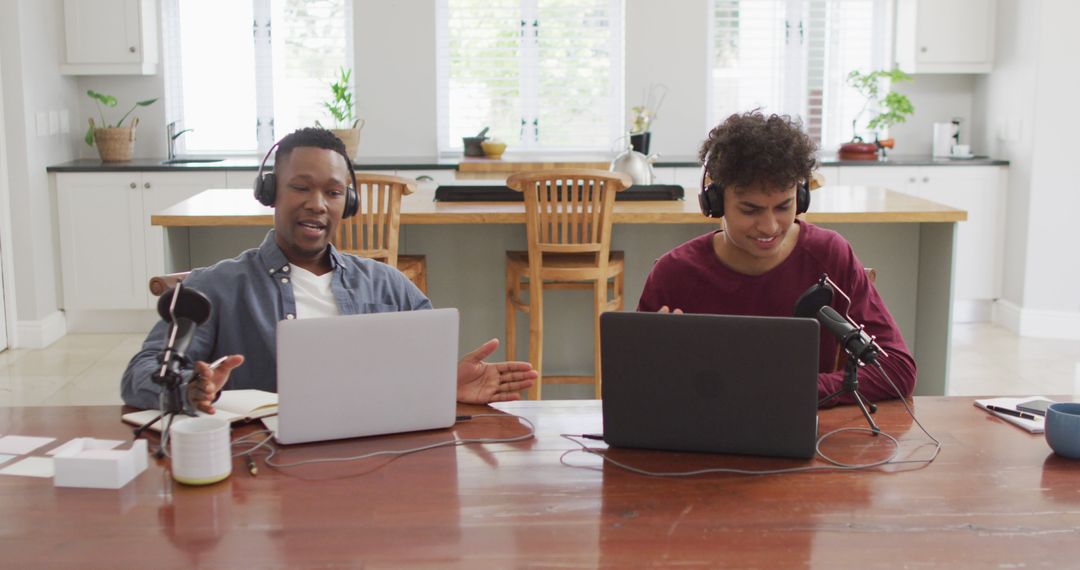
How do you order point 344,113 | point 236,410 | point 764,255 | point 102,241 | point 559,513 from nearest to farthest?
1. point 559,513
2. point 236,410
3. point 764,255
4. point 102,241
5. point 344,113

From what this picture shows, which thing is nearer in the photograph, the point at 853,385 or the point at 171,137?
the point at 853,385

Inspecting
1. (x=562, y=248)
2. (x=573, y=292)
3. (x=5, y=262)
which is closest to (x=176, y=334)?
(x=562, y=248)

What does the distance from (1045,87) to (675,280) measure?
157 inches

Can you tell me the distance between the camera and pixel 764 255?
7.48 ft

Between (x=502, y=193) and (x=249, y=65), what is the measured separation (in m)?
3.02

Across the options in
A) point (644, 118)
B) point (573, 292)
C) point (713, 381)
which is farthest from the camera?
point (644, 118)

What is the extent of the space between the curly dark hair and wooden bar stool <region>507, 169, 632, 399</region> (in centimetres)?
141

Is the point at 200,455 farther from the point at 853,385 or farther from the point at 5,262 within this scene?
the point at 5,262

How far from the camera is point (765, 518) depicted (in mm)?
1511

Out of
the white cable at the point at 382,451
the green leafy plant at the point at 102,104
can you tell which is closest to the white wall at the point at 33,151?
the green leafy plant at the point at 102,104

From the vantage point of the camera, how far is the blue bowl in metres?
1.74

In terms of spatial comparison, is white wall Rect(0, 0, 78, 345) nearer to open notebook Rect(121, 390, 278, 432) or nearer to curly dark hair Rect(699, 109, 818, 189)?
open notebook Rect(121, 390, 278, 432)

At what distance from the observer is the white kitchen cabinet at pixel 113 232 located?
5719 millimetres

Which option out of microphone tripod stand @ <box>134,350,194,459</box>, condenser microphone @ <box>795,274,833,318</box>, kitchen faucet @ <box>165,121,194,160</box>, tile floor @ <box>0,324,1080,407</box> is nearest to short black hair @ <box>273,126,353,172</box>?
microphone tripod stand @ <box>134,350,194,459</box>
